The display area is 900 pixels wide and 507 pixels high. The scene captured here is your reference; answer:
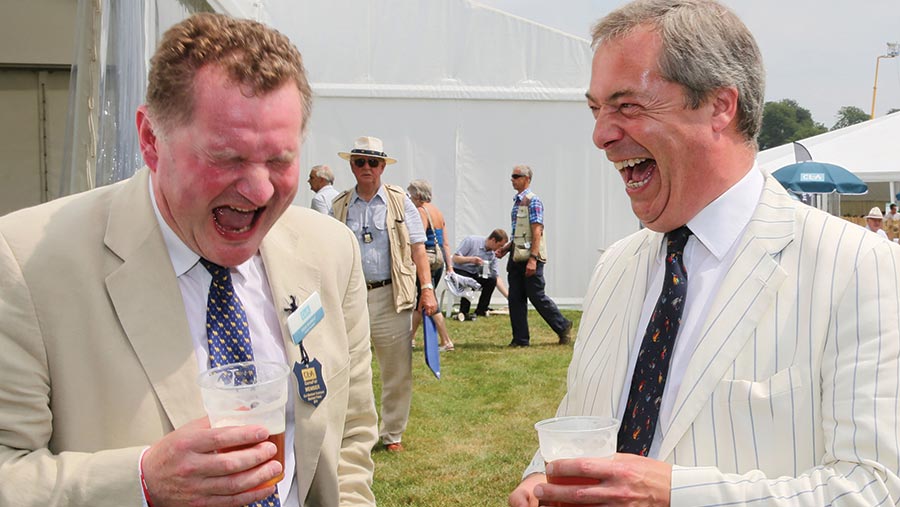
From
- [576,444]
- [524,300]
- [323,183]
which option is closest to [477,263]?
[524,300]

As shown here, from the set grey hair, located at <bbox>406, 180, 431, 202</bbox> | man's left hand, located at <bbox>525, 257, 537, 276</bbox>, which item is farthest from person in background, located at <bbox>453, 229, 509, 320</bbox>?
grey hair, located at <bbox>406, 180, 431, 202</bbox>

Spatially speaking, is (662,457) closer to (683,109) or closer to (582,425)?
(582,425)

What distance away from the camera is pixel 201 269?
1.88 m

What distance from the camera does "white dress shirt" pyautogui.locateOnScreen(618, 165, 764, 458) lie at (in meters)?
1.88

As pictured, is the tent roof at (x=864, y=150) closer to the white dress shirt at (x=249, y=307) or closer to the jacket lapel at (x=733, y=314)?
the jacket lapel at (x=733, y=314)

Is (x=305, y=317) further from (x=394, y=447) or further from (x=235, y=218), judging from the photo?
(x=394, y=447)

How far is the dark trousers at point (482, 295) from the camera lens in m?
13.0

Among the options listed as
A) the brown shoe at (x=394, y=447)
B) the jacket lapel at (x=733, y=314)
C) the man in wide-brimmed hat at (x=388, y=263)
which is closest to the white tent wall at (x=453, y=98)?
the man in wide-brimmed hat at (x=388, y=263)

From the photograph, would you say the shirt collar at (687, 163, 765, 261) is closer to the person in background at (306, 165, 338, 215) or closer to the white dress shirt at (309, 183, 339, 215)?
the white dress shirt at (309, 183, 339, 215)

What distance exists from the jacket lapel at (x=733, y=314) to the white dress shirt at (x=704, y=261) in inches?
2.1

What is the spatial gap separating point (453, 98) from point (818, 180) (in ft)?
25.0

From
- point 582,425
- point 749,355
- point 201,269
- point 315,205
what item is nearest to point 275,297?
point 201,269

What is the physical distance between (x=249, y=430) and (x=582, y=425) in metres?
0.71

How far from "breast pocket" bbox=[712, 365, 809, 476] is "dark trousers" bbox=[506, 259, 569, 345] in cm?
828
